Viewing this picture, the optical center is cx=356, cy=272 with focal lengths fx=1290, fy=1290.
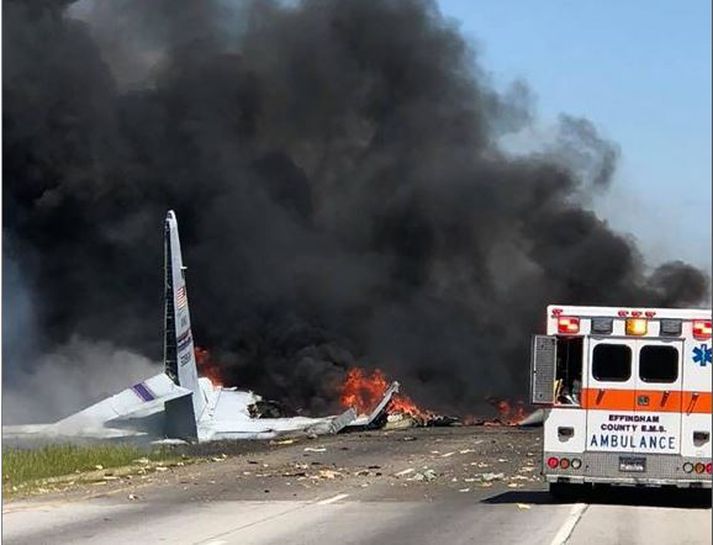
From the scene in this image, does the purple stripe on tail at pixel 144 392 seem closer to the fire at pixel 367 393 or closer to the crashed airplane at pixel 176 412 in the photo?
the crashed airplane at pixel 176 412

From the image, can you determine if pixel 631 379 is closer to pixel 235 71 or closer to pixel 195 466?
pixel 195 466

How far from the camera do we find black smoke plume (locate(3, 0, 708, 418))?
51688mm

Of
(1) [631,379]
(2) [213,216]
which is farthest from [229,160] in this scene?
(1) [631,379]

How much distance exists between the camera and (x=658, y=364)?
16000 mm

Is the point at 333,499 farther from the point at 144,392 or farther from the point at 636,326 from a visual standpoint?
the point at 144,392

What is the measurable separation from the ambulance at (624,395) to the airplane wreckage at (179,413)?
1581 cm

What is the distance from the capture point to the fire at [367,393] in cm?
4712

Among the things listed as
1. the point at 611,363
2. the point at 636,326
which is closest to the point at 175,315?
the point at 611,363

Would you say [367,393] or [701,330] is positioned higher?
[701,330]

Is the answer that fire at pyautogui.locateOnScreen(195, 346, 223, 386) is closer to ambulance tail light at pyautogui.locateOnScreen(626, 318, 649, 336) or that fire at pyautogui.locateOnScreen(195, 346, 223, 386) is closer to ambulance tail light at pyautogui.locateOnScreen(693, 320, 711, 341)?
ambulance tail light at pyautogui.locateOnScreen(626, 318, 649, 336)

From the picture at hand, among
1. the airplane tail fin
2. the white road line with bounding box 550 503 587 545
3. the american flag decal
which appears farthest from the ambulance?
the american flag decal

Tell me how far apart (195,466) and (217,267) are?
32.0 m

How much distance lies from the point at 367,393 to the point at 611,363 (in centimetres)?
3328

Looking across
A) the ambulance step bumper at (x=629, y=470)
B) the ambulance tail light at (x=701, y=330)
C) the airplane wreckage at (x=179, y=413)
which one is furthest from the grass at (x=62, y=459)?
the ambulance tail light at (x=701, y=330)
